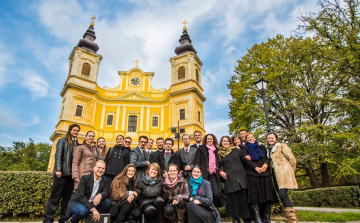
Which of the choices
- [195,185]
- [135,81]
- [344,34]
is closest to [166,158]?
[195,185]

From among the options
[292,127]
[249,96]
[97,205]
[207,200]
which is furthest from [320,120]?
[97,205]

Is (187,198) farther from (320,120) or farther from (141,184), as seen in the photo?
(320,120)

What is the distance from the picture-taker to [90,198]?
377cm

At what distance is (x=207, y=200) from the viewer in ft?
12.5

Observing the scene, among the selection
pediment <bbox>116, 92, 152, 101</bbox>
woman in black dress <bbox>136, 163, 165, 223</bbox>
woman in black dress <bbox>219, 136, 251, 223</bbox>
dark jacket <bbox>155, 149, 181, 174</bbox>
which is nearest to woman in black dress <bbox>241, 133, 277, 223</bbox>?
woman in black dress <bbox>219, 136, 251, 223</bbox>

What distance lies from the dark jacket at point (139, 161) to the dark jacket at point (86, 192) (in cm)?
97

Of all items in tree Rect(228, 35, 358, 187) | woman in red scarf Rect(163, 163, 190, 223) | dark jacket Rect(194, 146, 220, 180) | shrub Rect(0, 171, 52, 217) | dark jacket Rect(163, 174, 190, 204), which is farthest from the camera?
tree Rect(228, 35, 358, 187)

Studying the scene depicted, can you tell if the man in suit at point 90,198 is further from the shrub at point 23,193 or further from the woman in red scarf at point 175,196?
the shrub at point 23,193

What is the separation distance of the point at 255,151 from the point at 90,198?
11.4ft

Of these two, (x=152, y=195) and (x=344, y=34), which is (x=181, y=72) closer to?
(x=344, y=34)

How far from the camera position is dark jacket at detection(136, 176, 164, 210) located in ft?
13.1

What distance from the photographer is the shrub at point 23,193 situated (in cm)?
544

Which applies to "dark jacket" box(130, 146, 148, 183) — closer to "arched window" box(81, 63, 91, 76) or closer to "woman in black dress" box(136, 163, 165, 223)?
"woman in black dress" box(136, 163, 165, 223)

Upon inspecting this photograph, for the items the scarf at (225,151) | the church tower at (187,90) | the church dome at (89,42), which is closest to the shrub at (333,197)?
the scarf at (225,151)
